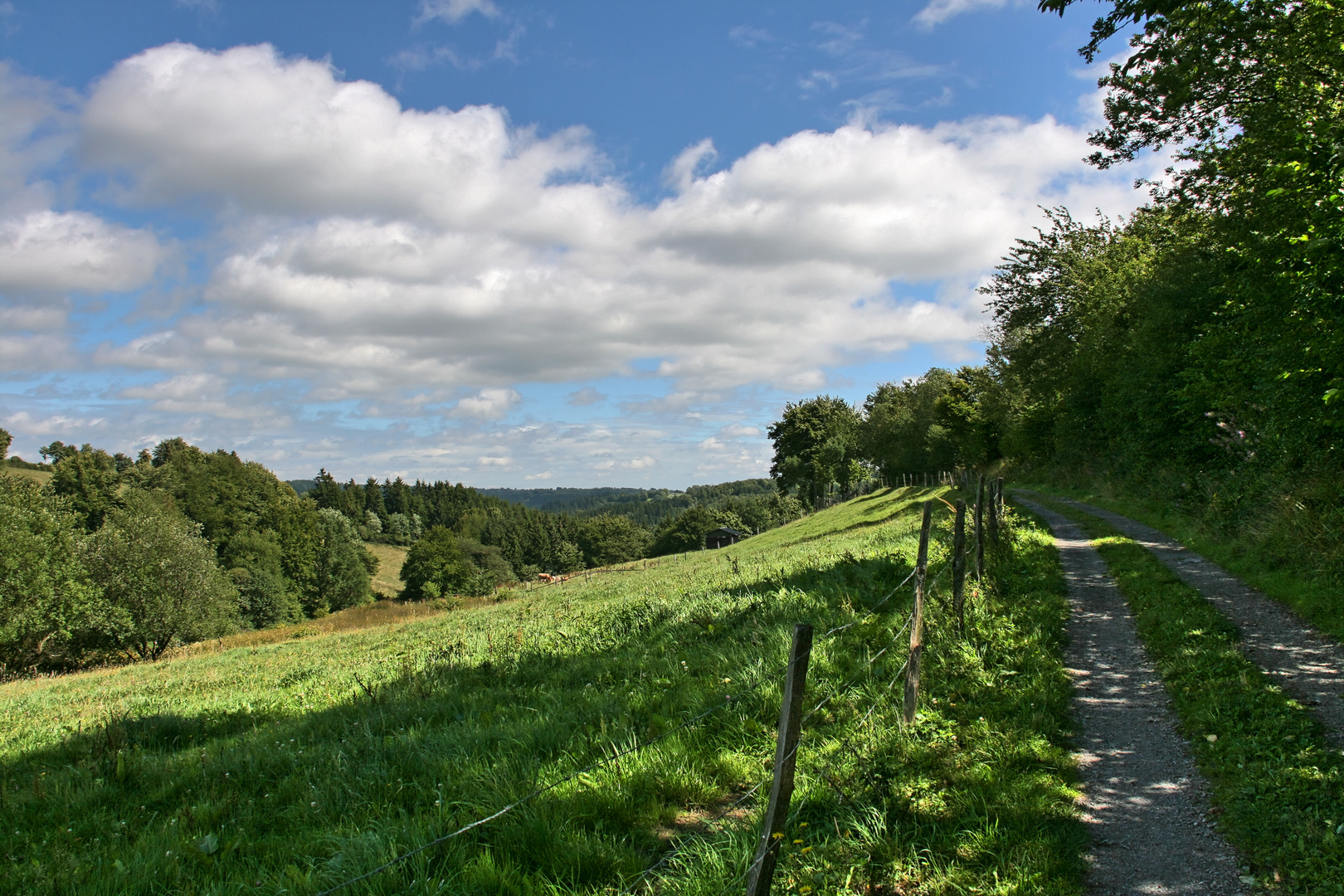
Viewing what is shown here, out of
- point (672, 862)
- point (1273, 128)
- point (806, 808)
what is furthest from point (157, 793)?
point (1273, 128)

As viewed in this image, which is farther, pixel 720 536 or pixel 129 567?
pixel 720 536

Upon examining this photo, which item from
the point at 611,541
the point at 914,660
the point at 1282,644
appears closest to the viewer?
the point at 914,660

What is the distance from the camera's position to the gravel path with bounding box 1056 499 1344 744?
21.3ft

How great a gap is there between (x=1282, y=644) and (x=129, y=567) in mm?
54341

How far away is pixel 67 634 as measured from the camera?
124ft

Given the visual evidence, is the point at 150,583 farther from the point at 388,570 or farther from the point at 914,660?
the point at 388,570

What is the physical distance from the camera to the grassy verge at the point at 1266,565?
9047mm

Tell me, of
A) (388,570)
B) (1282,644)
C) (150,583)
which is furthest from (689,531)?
(1282,644)

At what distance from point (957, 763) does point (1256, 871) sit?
1.87 metres

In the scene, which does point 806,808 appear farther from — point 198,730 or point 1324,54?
point 1324,54

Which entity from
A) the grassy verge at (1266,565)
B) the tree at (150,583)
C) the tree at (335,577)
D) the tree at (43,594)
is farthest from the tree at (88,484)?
the grassy verge at (1266,565)

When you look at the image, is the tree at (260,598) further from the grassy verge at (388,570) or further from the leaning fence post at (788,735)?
the leaning fence post at (788,735)

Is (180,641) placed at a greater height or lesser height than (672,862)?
lesser

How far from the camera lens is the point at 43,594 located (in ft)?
119
